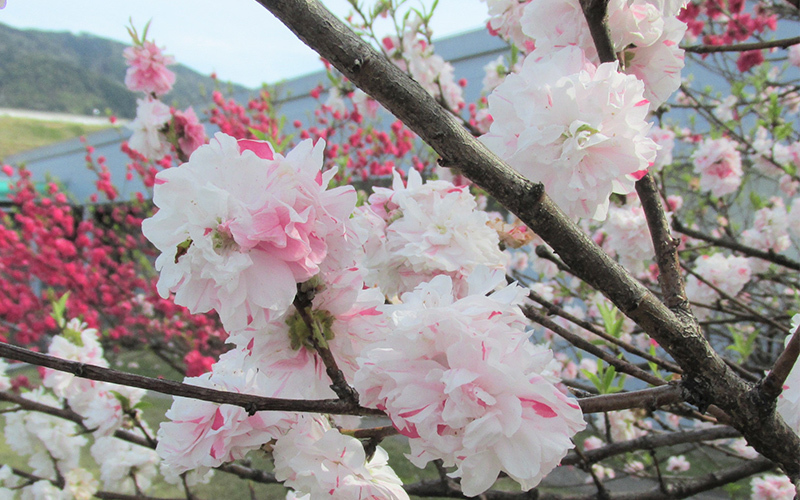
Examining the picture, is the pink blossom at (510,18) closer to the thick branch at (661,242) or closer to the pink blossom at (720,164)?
the thick branch at (661,242)

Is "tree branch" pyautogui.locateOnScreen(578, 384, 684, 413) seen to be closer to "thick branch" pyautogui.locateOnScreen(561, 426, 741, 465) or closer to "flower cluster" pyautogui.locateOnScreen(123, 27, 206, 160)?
"thick branch" pyautogui.locateOnScreen(561, 426, 741, 465)

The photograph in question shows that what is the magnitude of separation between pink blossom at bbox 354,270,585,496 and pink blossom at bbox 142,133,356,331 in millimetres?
155

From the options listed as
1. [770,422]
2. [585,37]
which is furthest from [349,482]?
[585,37]

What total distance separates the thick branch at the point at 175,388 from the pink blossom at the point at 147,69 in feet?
5.54

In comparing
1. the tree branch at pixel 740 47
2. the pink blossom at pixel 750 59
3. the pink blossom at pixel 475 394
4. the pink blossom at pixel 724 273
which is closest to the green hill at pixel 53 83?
the pink blossom at pixel 750 59

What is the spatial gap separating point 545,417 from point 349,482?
0.31 meters

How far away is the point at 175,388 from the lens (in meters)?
0.60

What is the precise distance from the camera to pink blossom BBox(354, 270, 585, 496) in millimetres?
536

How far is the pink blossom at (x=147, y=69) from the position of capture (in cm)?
194

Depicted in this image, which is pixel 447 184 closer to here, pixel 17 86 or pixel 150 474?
pixel 150 474

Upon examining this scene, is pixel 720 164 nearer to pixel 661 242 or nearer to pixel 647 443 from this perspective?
pixel 647 443

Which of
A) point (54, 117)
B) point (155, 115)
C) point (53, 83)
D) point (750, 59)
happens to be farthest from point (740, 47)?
point (53, 83)

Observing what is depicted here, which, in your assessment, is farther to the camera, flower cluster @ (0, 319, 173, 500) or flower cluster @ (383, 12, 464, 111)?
flower cluster @ (383, 12, 464, 111)

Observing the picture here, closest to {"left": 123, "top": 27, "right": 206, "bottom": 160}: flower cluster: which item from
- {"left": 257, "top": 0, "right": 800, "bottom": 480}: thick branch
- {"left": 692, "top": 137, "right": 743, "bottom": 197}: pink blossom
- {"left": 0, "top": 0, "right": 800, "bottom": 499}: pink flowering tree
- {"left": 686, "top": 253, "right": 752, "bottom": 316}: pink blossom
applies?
{"left": 0, "top": 0, "right": 800, "bottom": 499}: pink flowering tree
